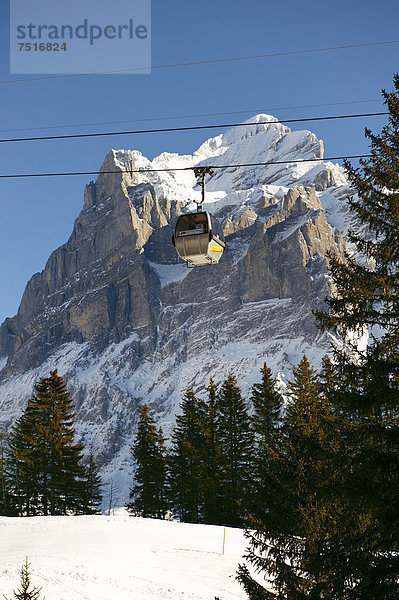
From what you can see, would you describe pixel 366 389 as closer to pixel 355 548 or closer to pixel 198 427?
pixel 355 548

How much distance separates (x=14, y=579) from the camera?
628 inches

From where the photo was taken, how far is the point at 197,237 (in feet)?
44.1

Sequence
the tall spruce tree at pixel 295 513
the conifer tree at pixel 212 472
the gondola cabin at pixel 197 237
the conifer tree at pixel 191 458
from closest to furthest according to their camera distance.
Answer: the tall spruce tree at pixel 295 513 → the gondola cabin at pixel 197 237 → the conifer tree at pixel 212 472 → the conifer tree at pixel 191 458

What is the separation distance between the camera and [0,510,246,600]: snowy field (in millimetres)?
16672

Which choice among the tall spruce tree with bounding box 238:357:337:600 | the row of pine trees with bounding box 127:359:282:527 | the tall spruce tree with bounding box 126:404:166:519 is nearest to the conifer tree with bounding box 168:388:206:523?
the row of pine trees with bounding box 127:359:282:527

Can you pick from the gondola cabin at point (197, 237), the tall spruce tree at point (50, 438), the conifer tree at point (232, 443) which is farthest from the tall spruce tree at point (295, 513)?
the tall spruce tree at point (50, 438)

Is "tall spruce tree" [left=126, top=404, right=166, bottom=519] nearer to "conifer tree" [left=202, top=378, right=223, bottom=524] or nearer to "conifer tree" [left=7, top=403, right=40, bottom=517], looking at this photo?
"conifer tree" [left=202, top=378, right=223, bottom=524]

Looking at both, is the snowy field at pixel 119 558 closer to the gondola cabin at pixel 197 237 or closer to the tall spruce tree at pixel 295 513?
the tall spruce tree at pixel 295 513

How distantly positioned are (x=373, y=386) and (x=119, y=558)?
15.5 meters

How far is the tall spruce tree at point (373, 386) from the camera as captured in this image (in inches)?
305

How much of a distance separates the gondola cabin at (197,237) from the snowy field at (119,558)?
9.69 meters

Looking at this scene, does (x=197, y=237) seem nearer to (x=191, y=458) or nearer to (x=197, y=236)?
(x=197, y=236)

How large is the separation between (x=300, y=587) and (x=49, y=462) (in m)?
30.5

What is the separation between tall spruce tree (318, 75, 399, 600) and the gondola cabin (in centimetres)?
351
